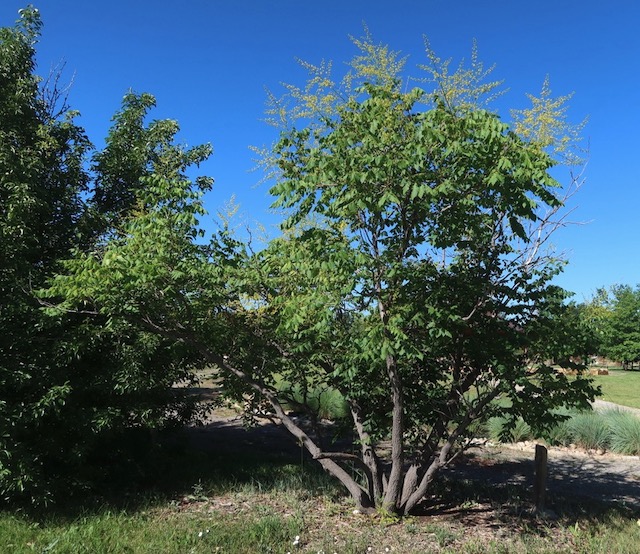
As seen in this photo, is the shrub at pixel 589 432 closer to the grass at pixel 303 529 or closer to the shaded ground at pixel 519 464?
the shaded ground at pixel 519 464

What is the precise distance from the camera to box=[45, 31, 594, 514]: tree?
3.79m

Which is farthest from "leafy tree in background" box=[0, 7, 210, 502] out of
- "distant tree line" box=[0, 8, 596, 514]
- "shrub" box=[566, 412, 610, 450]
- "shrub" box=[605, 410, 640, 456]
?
"shrub" box=[605, 410, 640, 456]

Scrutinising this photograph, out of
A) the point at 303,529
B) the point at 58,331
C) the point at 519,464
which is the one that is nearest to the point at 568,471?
the point at 519,464

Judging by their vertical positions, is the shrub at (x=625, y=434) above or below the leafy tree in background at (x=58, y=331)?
below

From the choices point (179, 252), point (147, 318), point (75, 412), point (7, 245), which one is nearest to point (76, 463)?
point (75, 412)

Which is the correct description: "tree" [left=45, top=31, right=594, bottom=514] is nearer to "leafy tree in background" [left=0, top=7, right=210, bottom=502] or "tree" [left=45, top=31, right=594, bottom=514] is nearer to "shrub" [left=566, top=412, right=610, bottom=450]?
"leafy tree in background" [left=0, top=7, right=210, bottom=502]

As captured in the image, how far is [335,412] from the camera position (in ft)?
35.0

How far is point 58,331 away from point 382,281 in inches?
134

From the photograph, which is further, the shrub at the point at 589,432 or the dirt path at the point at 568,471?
the shrub at the point at 589,432

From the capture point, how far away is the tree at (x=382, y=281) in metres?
3.79

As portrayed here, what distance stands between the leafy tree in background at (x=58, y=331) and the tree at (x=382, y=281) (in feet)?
2.01

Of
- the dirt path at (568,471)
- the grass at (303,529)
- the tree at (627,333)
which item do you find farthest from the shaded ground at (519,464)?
the tree at (627,333)

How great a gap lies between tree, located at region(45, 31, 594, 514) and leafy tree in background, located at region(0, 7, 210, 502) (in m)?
0.61

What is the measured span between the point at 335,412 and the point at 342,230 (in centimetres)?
688
